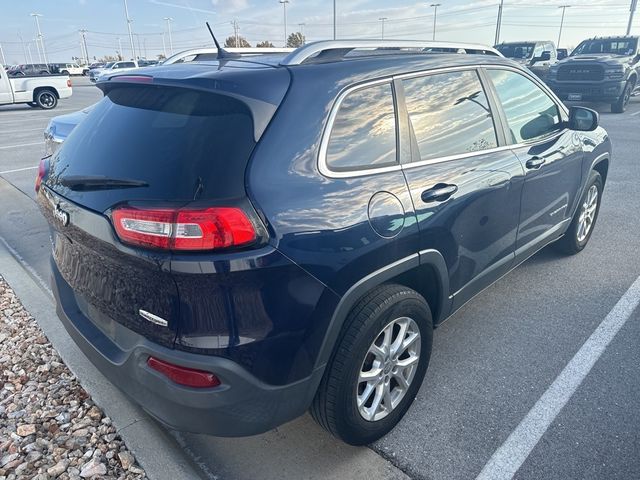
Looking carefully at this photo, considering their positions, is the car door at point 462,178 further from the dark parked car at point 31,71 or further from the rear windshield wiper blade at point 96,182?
the dark parked car at point 31,71

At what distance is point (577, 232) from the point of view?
4371mm

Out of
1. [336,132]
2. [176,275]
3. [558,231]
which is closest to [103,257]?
[176,275]

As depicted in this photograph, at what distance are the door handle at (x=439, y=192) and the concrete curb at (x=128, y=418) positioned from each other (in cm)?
169

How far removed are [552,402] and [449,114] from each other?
5.57 feet

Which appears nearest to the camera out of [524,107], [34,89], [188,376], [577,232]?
[188,376]

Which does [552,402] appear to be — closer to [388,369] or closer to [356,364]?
[388,369]

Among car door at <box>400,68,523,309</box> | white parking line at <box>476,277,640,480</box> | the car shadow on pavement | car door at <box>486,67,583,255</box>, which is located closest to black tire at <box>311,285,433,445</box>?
the car shadow on pavement

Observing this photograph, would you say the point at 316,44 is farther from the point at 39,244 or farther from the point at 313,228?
the point at 39,244

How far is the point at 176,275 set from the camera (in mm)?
1711

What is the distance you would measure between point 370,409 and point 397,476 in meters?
0.31

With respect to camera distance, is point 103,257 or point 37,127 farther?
point 37,127

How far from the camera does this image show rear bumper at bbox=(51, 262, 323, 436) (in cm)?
179

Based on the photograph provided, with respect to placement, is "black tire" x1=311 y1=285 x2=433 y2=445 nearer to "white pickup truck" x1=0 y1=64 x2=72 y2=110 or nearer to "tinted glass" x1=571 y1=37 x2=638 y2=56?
"tinted glass" x1=571 y1=37 x2=638 y2=56

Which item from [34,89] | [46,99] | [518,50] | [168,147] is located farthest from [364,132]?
[46,99]
